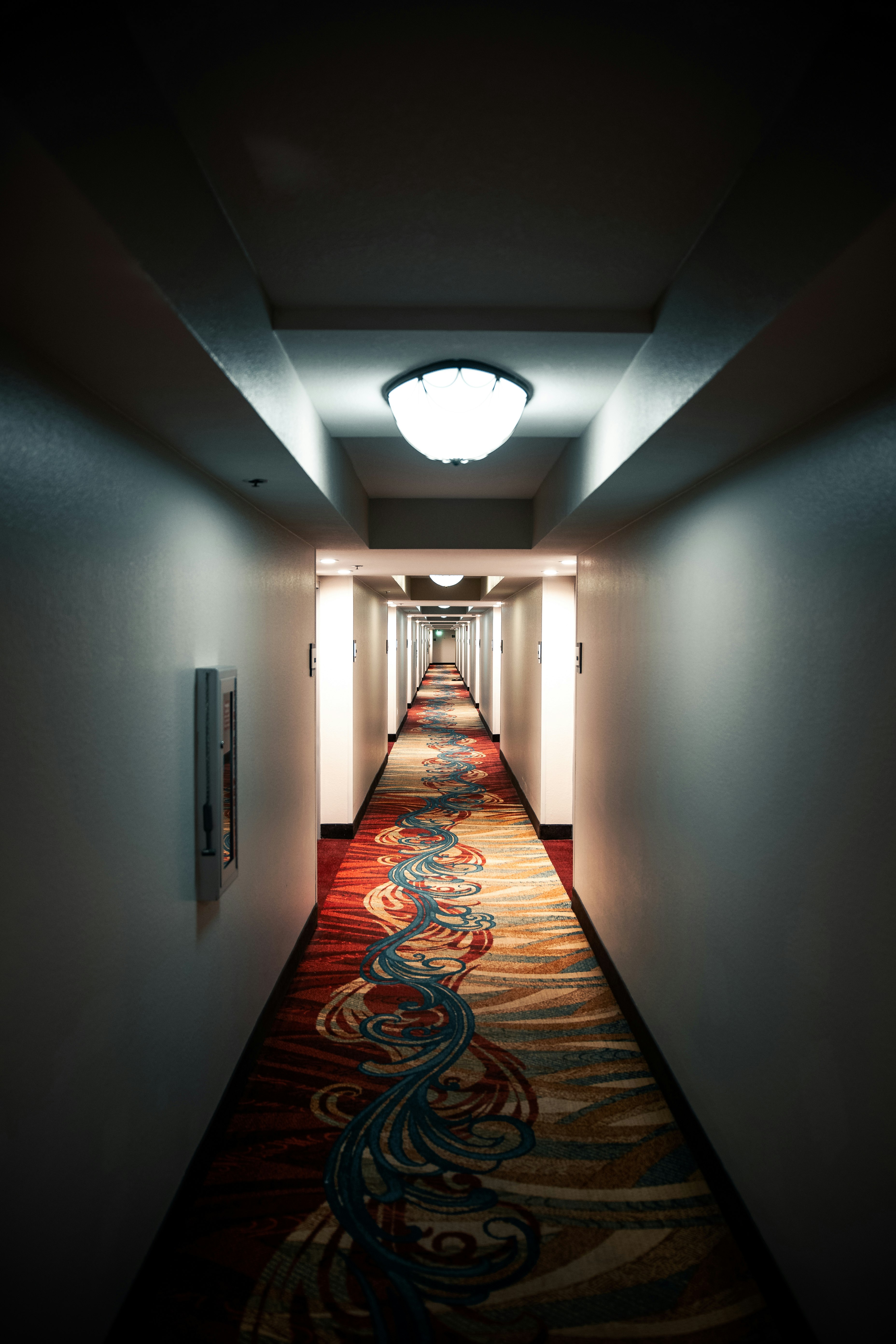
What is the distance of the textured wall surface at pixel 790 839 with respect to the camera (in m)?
1.39

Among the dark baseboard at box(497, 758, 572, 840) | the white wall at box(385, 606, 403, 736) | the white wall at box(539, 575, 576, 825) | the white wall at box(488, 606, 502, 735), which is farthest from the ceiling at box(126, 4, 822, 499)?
the white wall at box(488, 606, 502, 735)

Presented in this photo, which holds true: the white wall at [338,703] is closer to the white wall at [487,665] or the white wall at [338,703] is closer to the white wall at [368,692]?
the white wall at [368,692]

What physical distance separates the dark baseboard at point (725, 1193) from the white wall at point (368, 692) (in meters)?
3.53

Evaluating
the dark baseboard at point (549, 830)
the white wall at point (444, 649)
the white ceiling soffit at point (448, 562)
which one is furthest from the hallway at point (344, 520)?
the white wall at point (444, 649)

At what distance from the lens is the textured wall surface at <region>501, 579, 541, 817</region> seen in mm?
6203

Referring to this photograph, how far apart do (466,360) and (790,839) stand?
1.60 m

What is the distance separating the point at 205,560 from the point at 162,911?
3.58 ft

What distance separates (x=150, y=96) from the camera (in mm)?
1002

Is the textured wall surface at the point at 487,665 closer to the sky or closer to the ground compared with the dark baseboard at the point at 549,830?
closer to the sky

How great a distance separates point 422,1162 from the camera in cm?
221

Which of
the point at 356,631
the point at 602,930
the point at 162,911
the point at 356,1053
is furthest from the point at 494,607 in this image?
the point at 162,911

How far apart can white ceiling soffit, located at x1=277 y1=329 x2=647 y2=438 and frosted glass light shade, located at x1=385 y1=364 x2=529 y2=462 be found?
0.14 feet

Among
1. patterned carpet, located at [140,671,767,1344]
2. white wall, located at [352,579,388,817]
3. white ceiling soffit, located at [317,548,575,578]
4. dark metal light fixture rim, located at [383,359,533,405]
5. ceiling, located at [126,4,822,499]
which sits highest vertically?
ceiling, located at [126,4,822,499]

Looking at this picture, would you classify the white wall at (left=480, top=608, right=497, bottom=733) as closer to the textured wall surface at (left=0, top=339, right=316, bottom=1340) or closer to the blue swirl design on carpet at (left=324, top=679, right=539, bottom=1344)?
the blue swirl design on carpet at (left=324, top=679, right=539, bottom=1344)
